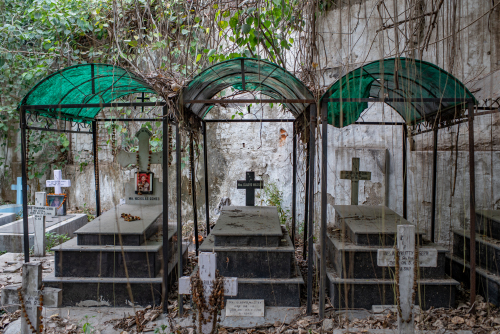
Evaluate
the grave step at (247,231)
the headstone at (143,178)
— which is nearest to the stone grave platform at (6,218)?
the headstone at (143,178)

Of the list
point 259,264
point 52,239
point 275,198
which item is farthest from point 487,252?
point 52,239

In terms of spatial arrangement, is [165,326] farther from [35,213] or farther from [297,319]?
[35,213]

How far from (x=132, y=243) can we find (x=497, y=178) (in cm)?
570

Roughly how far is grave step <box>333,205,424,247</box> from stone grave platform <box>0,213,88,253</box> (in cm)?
541

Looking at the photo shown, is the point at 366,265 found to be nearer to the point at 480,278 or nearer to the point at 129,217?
the point at 480,278

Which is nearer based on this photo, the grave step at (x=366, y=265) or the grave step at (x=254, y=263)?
the grave step at (x=366, y=265)

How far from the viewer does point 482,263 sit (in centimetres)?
419

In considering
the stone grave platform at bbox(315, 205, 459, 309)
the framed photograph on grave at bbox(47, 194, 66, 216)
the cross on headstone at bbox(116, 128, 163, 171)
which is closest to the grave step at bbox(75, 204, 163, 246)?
the cross on headstone at bbox(116, 128, 163, 171)

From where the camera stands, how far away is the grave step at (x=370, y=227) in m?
3.92

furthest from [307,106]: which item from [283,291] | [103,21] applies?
[103,21]

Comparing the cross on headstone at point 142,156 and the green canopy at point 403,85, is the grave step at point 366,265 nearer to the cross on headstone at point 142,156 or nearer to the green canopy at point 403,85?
the green canopy at point 403,85

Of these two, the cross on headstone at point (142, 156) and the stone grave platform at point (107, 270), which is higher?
the cross on headstone at point (142, 156)

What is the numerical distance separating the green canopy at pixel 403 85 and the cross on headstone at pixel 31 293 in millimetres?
2642

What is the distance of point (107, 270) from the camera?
3980 millimetres
